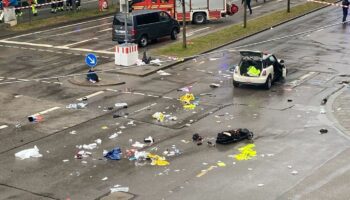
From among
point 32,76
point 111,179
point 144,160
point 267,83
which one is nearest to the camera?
point 111,179

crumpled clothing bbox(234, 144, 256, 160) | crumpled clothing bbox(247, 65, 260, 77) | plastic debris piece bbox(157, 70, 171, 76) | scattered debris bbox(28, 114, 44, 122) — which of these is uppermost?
crumpled clothing bbox(247, 65, 260, 77)

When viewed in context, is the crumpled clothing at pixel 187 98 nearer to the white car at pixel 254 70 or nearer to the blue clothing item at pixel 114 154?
the white car at pixel 254 70

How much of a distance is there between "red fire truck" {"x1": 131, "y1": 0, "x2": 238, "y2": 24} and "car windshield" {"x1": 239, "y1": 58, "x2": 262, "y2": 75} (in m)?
17.6

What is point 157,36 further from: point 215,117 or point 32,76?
point 215,117

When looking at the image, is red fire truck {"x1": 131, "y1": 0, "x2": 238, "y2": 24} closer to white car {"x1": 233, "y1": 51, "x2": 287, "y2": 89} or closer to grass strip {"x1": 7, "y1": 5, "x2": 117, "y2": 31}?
grass strip {"x1": 7, "y1": 5, "x2": 117, "y2": 31}

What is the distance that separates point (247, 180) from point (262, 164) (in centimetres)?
132

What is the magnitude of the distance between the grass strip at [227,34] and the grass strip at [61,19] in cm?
1149

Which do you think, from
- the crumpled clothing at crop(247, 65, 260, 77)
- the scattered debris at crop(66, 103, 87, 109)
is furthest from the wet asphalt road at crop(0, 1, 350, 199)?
the crumpled clothing at crop(247, 65, 260, 77)

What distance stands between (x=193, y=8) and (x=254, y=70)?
18535 millimetres

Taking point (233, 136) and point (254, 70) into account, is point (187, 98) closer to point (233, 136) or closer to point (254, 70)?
point (254, 70)

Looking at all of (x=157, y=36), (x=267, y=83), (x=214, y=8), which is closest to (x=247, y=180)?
(x=267, y=83)

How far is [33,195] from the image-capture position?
1510 centimetres

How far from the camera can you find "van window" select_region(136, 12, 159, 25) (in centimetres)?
3464

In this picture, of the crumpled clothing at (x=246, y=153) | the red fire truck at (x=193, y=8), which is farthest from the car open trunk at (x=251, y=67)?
the red fire truck at (x=193, y=8)
